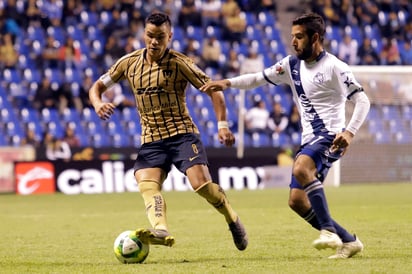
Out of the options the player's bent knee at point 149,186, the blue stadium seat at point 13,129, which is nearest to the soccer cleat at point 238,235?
the player's bent knee at point 149,186

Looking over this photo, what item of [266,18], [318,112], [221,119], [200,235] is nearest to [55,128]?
[266,18]

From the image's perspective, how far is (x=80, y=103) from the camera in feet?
84.2

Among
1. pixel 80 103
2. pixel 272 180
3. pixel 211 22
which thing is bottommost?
pixel 272 180

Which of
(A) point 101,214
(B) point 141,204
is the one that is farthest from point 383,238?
(B) point 141,204

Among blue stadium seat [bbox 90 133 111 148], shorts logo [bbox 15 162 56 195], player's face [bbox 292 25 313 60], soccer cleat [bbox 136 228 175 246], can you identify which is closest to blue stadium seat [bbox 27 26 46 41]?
blue stadium seat [bbox 90 133 111 148]

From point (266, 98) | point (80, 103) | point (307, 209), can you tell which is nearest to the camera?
point (307, 209)

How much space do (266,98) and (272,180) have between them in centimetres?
480

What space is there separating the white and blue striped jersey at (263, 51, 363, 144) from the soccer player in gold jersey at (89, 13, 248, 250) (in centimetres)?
74

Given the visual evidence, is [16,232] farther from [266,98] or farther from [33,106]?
[266,98]

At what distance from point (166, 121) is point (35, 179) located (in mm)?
13459

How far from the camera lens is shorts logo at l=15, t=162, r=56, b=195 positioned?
72.1ft

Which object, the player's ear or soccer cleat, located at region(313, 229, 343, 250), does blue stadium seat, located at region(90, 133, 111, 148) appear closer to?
the player's ear

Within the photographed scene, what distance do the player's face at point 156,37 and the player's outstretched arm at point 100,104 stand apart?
63cm

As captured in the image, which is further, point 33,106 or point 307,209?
point 33,106
